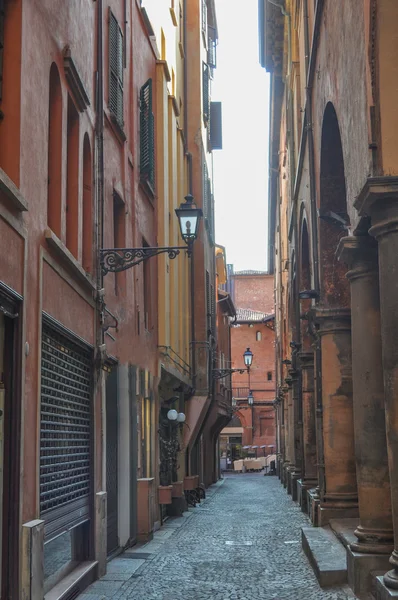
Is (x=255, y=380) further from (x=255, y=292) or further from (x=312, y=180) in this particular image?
(x=312, y=180)

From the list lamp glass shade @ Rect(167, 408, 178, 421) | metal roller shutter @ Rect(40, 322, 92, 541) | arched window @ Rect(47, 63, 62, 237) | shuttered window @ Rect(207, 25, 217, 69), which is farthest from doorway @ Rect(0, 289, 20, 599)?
shuttered window @ Rect(207, 25, 217, 69)

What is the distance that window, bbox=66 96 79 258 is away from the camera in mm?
10633

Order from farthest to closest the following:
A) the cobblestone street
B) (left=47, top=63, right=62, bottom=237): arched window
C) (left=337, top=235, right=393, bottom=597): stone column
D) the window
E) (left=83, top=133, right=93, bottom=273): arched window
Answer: (left=83, top=133, right=93, bottom=273): arched window
the window
the cobblestone street
(left=47, top=63, right=62, bottom=237): arched window
(left=337, top=235, right=393, bottom=597): stone column

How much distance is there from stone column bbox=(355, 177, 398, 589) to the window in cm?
406

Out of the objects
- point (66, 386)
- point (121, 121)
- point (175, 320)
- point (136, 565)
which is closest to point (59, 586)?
point (66, 386)

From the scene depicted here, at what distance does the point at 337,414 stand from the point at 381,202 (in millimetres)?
7054

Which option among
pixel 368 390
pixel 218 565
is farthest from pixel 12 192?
pixel 218 565

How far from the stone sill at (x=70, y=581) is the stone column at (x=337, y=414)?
4.85 m

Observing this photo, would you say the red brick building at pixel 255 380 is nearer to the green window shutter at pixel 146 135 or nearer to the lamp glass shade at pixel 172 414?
the lamp glass shade at pixel 172 414

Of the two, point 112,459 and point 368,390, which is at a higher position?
point 368,390

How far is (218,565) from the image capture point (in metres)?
12.6

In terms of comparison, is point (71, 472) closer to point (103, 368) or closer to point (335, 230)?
point (103, 368)

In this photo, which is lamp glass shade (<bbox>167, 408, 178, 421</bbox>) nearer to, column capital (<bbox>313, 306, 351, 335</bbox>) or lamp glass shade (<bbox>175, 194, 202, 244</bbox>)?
column capital (<bbox>313, 306, 351, 335</bbox>)

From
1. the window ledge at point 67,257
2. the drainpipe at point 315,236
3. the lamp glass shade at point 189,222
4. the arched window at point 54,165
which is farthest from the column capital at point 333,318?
the arched window at point 54,165
